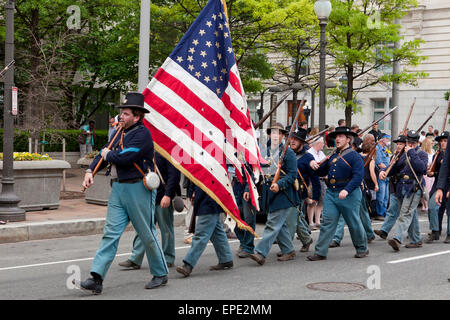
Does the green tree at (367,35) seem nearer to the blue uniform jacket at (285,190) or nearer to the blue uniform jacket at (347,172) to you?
the blue uniform jacket at (347,172)

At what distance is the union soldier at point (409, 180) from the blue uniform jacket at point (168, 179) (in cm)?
398

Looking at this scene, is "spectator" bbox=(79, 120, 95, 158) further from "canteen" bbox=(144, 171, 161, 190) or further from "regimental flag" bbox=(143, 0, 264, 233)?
"canteen" bbox=(144, 171, 161, 190)

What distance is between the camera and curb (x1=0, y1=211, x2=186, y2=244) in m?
11.3

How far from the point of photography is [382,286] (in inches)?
294

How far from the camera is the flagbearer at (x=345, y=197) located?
31.0ft

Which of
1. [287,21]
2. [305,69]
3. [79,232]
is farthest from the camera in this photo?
[305,69]

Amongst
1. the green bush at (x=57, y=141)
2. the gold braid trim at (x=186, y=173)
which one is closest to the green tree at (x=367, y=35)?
the green bush at (x=57, y=141)

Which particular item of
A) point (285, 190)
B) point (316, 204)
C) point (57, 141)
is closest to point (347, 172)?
point (285, 190)

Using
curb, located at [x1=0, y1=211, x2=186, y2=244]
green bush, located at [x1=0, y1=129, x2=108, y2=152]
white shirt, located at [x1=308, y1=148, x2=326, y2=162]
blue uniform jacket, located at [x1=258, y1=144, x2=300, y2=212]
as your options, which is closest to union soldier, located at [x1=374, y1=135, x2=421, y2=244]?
white shirt, located at [x1=308, y1=148, x2=326, y2=162]

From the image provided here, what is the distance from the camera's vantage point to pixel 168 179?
26.9 feet

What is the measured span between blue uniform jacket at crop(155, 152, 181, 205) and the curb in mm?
3774

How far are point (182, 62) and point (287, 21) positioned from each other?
13.2 m
